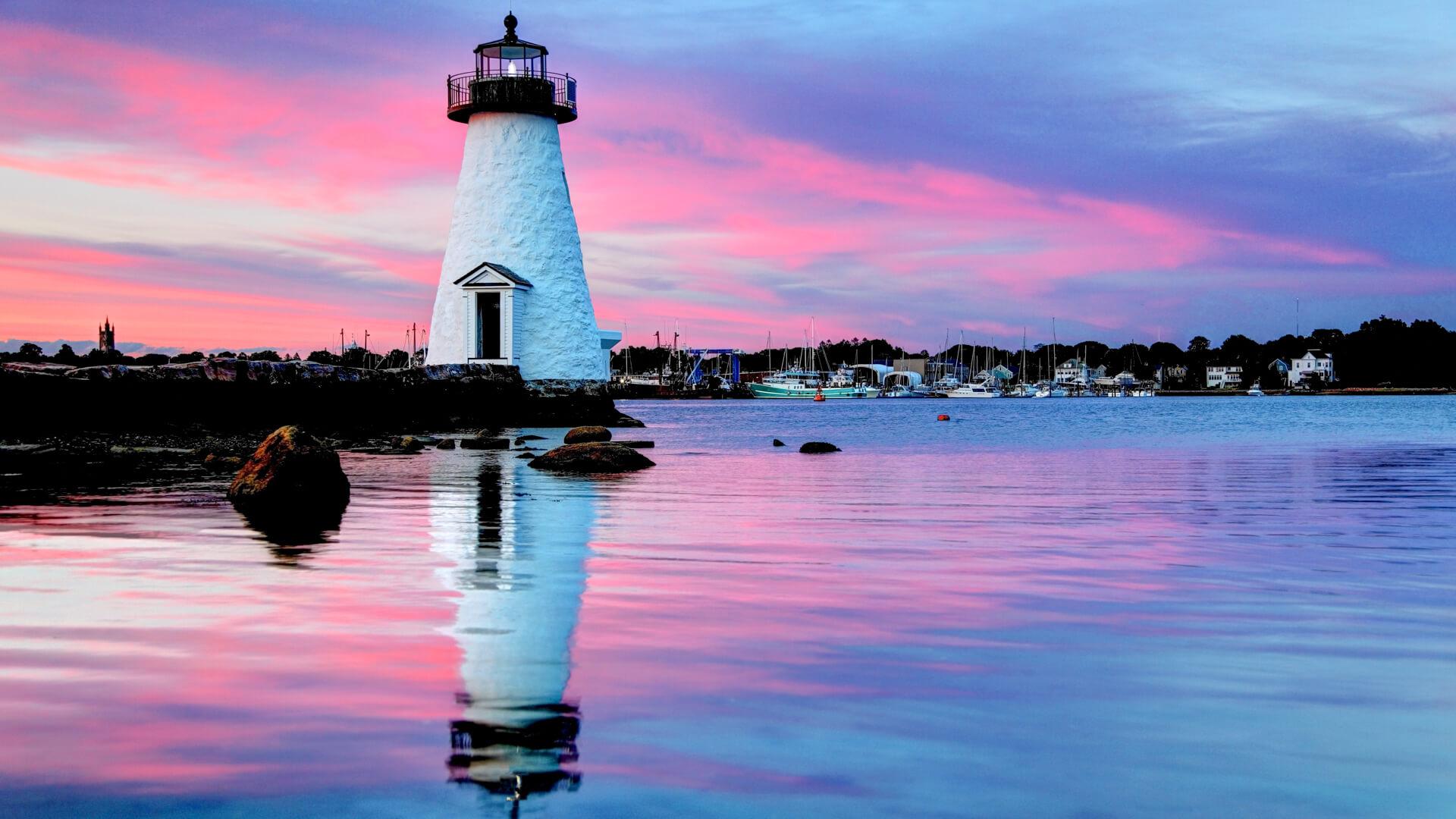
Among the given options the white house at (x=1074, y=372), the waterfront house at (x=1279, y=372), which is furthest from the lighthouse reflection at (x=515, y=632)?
the waterfront house at (x=1279, y=372)

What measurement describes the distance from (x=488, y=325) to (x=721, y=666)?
112 ft

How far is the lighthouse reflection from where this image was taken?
3.88 metres

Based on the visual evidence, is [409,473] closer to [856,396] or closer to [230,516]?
[230,516]

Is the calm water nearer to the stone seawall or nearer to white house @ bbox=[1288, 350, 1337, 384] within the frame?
the stone seawall

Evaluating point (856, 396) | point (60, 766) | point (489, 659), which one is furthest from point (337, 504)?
point (856, 396)

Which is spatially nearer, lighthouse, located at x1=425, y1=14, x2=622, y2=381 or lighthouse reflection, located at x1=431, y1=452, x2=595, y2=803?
lighthouse reflection, located at x1=431, y1=452, x2=595, y2=803

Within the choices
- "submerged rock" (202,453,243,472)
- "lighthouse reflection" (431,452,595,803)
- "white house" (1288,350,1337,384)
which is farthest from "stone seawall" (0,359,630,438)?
"white house" (1288,350,1337,384)

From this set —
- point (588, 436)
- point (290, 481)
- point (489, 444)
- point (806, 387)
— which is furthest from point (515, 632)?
point (806, 387)

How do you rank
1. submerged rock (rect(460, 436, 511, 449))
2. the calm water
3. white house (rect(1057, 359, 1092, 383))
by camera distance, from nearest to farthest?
the calm water, submerged rock (rect(460, 436, 511, 449)), white house (rect(1057, 359, 1092, 383))

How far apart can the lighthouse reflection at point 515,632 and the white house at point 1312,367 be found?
183089 millimetres

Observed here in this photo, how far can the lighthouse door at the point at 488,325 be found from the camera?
3734 cm

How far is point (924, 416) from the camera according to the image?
68.6 metres

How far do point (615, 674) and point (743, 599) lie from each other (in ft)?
7.09

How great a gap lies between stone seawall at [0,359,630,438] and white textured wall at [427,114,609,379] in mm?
1380
